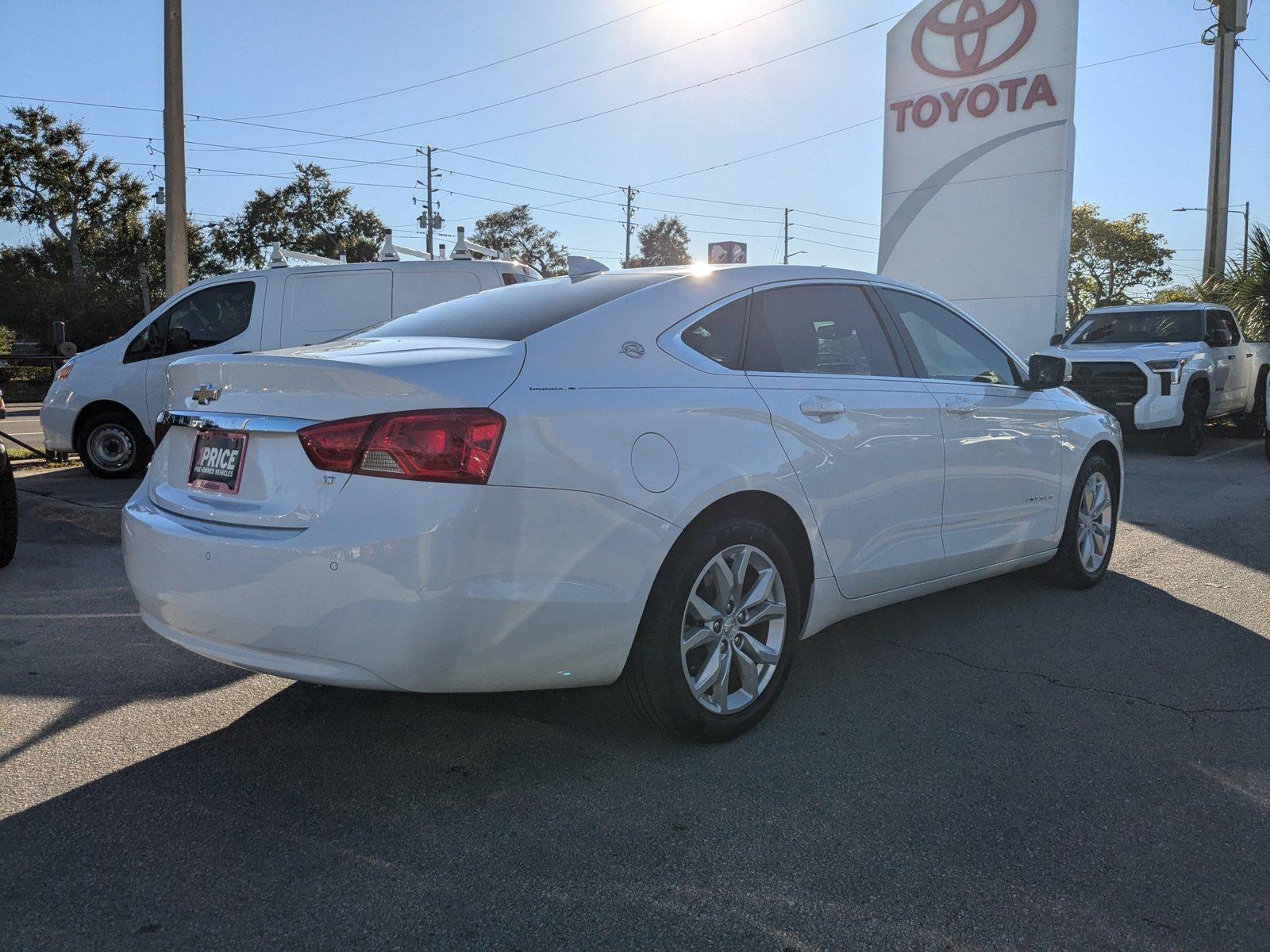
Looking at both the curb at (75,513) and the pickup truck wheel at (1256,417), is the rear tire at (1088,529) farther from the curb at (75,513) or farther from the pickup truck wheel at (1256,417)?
the pickup truck wheel at (1256,417)

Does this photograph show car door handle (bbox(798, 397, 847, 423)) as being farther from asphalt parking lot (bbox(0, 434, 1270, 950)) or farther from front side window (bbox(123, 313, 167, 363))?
front side window (bbox(123, 313, 167, 363))

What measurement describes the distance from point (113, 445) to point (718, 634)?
9151 mm

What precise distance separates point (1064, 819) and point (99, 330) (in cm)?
4722

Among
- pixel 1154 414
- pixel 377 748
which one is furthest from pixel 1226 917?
pixel 1154 414

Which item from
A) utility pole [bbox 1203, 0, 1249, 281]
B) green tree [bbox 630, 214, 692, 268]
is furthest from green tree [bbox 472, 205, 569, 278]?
utility pole [bbox 1203, 0, 1249, 281]

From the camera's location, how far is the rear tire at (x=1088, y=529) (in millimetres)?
5500

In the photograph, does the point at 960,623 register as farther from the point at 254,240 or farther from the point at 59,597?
the point at 254,240

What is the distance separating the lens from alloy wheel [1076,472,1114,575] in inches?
220

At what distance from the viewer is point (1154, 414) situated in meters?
12.9

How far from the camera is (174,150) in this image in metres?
13.0

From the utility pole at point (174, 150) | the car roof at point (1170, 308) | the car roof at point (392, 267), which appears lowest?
the car roof at point (392, 267)

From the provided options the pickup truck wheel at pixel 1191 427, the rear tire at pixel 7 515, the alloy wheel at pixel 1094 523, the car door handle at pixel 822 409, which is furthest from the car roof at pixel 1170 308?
the rear tire at pixel 7 515

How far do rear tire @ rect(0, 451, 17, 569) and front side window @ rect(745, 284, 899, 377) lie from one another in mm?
4463

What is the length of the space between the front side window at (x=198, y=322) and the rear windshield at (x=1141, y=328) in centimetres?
1054
